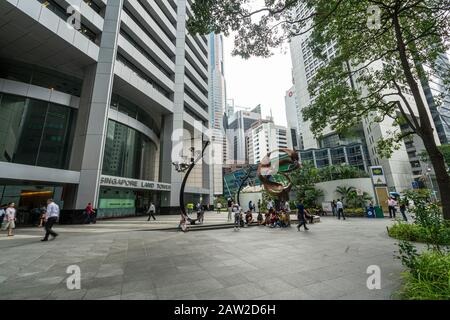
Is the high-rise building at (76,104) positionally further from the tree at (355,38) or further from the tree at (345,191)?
the tree at (345,191)

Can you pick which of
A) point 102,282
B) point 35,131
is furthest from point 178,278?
point 35,131

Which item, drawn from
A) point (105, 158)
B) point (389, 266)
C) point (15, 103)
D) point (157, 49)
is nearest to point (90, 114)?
point (105, 158)

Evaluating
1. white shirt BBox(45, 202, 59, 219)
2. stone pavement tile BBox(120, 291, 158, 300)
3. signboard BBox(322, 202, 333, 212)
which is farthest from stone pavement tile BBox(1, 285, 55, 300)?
signboard BBox(322, 202, 333, 212)

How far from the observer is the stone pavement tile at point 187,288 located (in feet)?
11.1

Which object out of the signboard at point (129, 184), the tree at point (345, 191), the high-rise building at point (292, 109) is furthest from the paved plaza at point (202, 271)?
the high-rise building at point (292, 109)

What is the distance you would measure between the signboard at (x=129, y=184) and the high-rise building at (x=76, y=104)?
0.10 meters

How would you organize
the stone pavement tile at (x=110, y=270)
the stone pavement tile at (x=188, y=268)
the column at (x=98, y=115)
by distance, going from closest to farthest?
the stone pavement tile at (x=110, y=270) < the stone pavement tile at (x=188, y=268) < the column at (x=98, y=115)

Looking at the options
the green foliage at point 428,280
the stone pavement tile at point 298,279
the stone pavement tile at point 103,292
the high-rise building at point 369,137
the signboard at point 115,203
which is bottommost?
the stone pavement tile at point 298,279

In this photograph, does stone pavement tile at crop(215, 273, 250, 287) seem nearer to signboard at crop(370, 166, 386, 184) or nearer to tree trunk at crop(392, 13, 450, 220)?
tree trunk at crop(392, 13, 450, 220)

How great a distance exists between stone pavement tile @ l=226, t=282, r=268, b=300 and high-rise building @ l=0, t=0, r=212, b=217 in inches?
628

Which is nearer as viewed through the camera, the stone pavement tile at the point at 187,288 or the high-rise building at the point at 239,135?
the stone pavement tile at the point at 187,288

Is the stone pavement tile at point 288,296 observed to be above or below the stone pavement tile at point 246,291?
below

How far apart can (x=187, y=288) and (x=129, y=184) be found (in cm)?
1900

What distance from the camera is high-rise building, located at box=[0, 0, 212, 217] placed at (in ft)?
49.4
